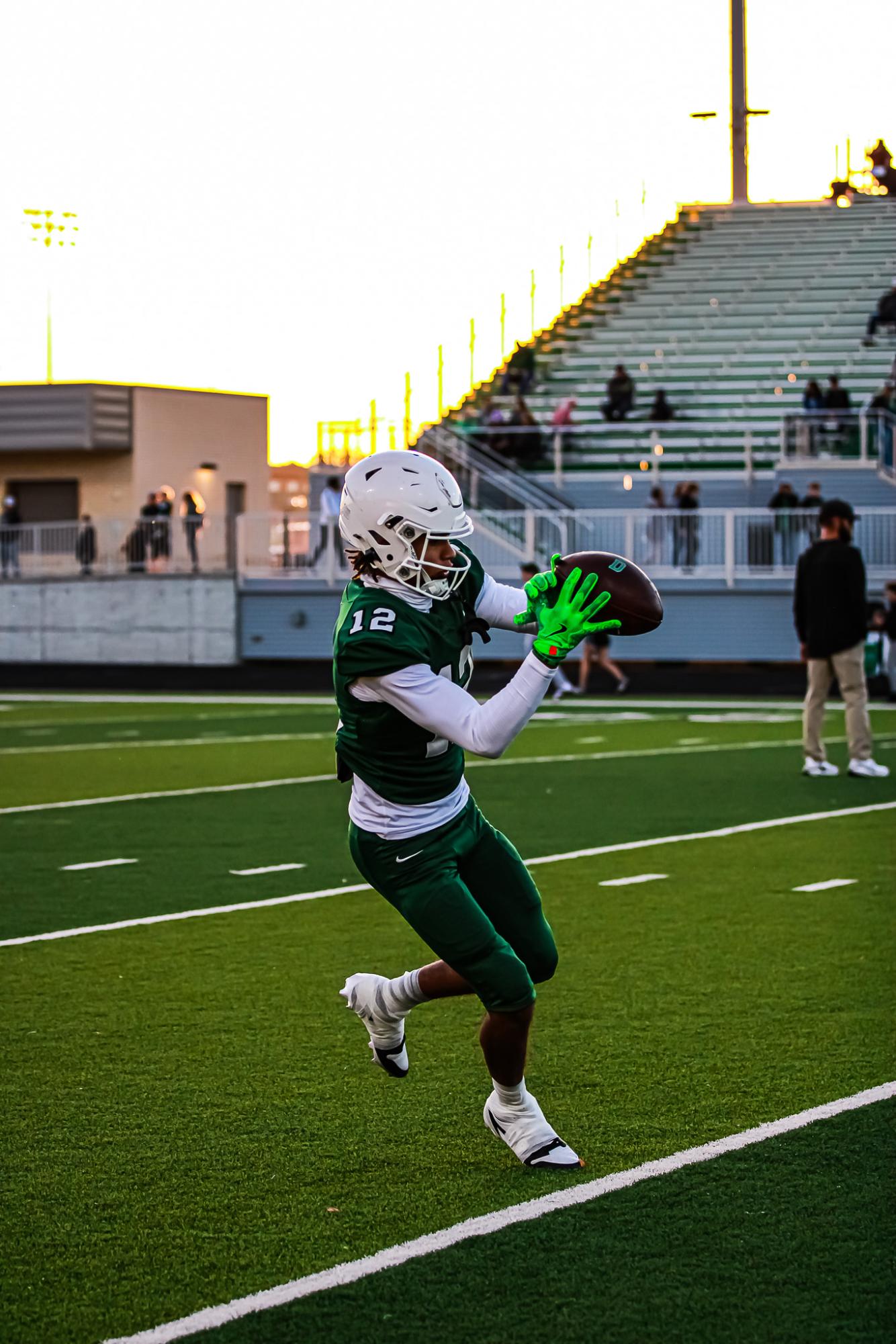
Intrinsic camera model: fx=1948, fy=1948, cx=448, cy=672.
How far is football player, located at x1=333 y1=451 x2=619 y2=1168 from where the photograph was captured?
4.52m

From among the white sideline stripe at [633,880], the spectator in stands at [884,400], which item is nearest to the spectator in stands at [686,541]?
the spectator in stands at [884,400]

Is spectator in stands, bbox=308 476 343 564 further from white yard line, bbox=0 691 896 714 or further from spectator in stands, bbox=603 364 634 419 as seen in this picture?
spectator in stands, bbox=603 364 634 419

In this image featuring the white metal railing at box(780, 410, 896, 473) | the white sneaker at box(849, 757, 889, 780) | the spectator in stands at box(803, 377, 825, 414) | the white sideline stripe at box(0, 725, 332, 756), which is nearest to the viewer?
the white sneaker at box(849, 757, 889, 780)

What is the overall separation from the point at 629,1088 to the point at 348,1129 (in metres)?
0.87

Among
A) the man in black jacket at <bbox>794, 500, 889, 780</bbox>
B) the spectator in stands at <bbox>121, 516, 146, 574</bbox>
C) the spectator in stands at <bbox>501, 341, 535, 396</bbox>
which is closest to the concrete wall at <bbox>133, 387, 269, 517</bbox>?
the spectator in stands at <bbox>501, 341, 535, 396</bbox>

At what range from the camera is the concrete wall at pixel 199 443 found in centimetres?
4759

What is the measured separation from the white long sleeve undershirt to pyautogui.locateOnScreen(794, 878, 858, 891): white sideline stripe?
4645 millimetres

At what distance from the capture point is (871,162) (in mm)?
44531

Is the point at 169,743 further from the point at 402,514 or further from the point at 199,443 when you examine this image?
the point at 199,443

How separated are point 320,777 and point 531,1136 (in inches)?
390

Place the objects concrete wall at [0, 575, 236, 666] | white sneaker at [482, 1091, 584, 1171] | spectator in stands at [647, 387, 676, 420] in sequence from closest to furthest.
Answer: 1. white sneaker at [482, 1091, 584, 1171]
2. concrete wall at [0, 575, 236, 666]
3. spectator in stands at [647, 387, 676, 420]

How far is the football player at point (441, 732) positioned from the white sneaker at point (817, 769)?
9.48m

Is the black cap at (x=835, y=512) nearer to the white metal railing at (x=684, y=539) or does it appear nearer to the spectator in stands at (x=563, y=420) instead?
the white metal railing at (x=684, y=539)

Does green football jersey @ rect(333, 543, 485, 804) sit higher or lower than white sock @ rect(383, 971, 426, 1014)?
higher
